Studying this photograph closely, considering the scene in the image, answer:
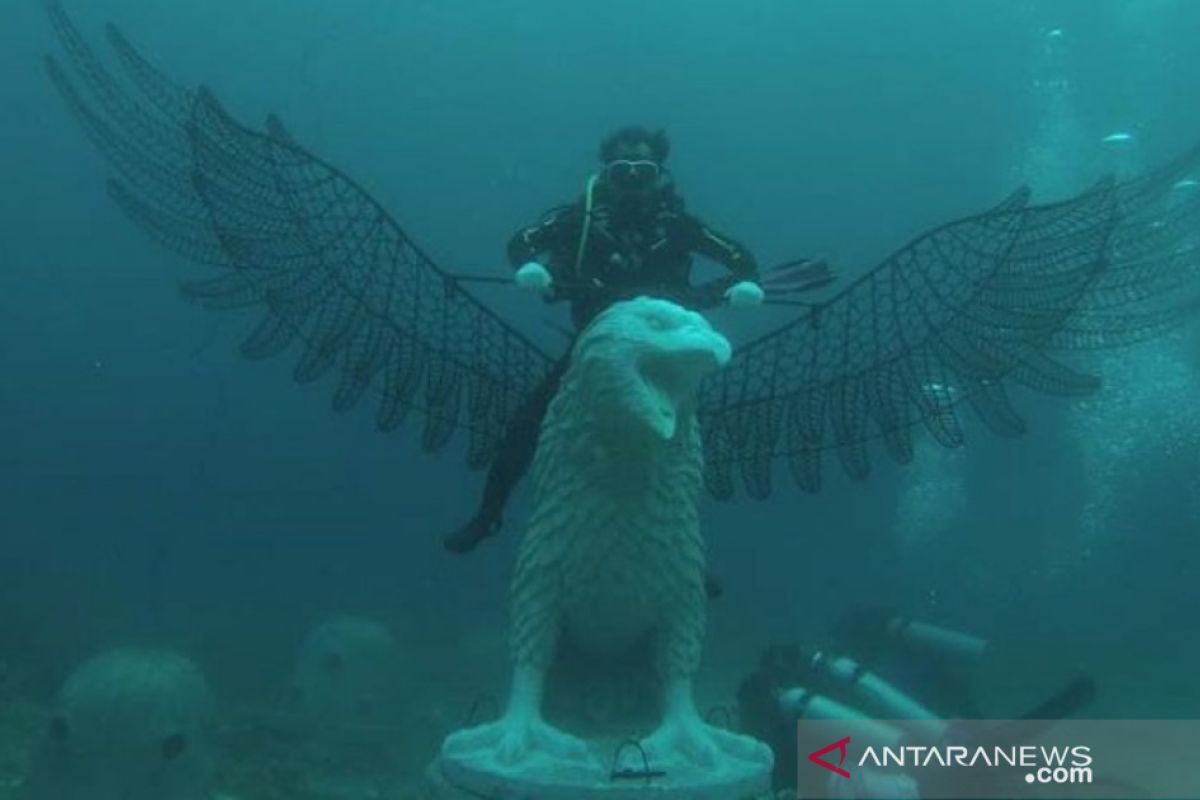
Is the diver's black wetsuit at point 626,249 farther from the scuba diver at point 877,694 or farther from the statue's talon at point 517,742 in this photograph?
the scuba diver at point 877,694

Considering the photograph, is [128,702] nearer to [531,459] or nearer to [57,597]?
[531,459]

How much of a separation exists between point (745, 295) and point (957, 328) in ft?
3.42

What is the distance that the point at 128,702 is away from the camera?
5816 millimetres

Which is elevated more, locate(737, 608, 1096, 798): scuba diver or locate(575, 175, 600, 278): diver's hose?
locate(575, 175, 600, 278): diver's hose

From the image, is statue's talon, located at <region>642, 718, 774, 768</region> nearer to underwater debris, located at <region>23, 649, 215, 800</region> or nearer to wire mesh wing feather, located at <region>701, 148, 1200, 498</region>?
wire mesh wing feather, located at <region>701, 148, 1200, 498</region>

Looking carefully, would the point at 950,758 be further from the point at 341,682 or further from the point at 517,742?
the point at 341,682

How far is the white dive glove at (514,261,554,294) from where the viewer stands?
14.3 feet

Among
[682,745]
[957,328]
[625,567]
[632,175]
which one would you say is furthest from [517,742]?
[957,328]

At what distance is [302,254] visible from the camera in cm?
466

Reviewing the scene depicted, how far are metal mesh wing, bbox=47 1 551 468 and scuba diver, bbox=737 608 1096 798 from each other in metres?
1.93

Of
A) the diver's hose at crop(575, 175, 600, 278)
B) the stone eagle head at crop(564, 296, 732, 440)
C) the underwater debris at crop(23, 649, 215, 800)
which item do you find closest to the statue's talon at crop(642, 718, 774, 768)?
the stone eagle head at crop(564, 296, 732, 440)

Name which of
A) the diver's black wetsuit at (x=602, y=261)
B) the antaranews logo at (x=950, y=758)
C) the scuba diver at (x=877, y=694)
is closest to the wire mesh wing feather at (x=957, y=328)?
the diver's black wetsuit at (x=602, y=261)

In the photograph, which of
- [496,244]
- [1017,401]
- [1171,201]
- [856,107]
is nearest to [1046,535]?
[1017,401]

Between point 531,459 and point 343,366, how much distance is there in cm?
92
